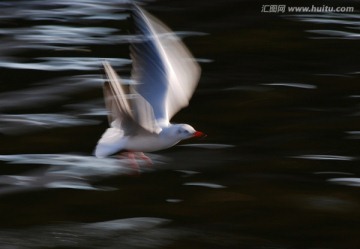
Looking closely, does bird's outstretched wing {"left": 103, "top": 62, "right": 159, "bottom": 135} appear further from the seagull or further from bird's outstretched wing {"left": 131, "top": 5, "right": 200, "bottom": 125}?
bird's outstretched wing {"left": 131, "top": 5, "right": 200, "bottom": 125}

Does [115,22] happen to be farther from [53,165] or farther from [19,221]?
[19,221]

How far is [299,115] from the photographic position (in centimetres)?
755

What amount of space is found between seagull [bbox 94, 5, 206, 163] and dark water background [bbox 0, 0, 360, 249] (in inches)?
13.3

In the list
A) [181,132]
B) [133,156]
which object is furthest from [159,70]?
→ [133,156]

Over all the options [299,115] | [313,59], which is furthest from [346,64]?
[299,115]

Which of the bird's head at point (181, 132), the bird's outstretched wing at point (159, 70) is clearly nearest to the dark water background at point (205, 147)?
the bird's outstretched wing at point (159, 70)

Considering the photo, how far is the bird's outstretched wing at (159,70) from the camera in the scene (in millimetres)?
5672

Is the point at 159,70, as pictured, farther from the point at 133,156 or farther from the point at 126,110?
the point at 126,110

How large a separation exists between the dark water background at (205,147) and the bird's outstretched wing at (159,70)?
314 mm

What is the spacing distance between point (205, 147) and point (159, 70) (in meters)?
1.25

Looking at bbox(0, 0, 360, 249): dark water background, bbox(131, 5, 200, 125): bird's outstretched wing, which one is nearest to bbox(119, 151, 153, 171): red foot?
bbox(0, 0, 360, 249): dark water background

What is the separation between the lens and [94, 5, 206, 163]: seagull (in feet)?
17.5

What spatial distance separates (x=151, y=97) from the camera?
5695 millimetres

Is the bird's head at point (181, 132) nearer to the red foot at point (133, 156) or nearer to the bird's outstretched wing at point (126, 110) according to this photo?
the bird's outstretched wing at point (126, 110)
